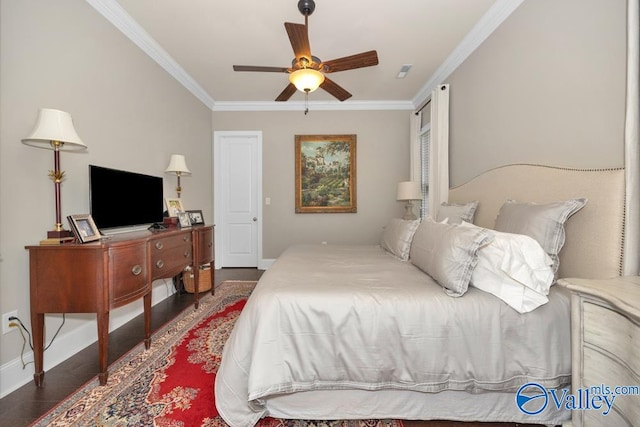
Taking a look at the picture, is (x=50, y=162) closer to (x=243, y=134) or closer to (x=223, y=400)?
(x=223, y=400)

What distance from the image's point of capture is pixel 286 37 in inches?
105

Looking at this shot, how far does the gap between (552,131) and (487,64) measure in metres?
1.12

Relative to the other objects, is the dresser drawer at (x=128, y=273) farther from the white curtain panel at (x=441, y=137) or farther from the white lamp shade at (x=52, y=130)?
the white curtain panel at (x=441, y=137)

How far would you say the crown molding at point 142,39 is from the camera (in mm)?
2240

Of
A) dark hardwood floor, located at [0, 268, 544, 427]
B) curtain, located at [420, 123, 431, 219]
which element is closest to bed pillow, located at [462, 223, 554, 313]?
dark hardwood floor, located at [0, 268, 544, 427]

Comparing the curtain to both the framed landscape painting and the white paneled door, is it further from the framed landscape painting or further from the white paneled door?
the white paneled door

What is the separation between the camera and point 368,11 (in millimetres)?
2328

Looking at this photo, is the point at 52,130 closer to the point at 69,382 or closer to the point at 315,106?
the point at 69,382

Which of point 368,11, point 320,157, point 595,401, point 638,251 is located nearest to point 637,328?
point 595,401

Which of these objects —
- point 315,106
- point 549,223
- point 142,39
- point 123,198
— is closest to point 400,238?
point 549,223

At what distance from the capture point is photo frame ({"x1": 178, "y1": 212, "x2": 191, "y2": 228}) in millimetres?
2960

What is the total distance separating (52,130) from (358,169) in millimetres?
3760

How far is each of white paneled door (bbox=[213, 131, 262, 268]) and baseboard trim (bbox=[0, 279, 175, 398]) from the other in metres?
1.97

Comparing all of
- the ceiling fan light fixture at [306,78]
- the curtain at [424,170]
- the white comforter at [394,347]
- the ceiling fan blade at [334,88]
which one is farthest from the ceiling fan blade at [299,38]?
the curtain at [424,170]
